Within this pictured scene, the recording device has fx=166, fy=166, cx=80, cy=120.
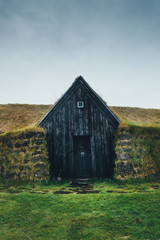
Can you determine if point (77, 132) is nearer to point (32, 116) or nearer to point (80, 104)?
point (80, 104)

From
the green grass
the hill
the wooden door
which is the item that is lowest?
the green grass

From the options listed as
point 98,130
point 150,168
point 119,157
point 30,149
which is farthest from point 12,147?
point 150,168

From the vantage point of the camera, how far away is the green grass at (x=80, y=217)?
352cm

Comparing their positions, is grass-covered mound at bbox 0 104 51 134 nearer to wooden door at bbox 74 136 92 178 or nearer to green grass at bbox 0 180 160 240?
wooden door at bbox 74 136 92 178

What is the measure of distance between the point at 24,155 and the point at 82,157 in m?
3.69

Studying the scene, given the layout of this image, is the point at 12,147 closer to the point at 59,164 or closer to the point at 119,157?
the point at 59,164

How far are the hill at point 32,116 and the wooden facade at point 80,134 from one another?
196 cm

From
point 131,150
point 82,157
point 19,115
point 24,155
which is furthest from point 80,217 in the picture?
point 19,115

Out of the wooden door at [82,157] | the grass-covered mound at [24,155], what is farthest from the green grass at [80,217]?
the wooden door at [82,157]

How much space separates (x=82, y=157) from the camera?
36.2 feet

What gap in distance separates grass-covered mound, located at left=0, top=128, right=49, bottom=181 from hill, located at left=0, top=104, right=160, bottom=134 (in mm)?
2189

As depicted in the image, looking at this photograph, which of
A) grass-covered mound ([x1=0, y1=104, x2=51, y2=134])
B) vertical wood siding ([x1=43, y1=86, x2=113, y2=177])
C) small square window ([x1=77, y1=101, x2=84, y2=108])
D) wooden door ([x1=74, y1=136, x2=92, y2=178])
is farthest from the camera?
grass-covered mound ([x1=0, y1=104, x2=51, y2=134])

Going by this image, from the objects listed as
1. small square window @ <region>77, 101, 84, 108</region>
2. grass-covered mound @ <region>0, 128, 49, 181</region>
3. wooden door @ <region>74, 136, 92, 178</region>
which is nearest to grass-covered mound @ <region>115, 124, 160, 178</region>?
wooden door @ <region>74, 136, 92, 178</region>

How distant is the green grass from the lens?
11.6 ft
